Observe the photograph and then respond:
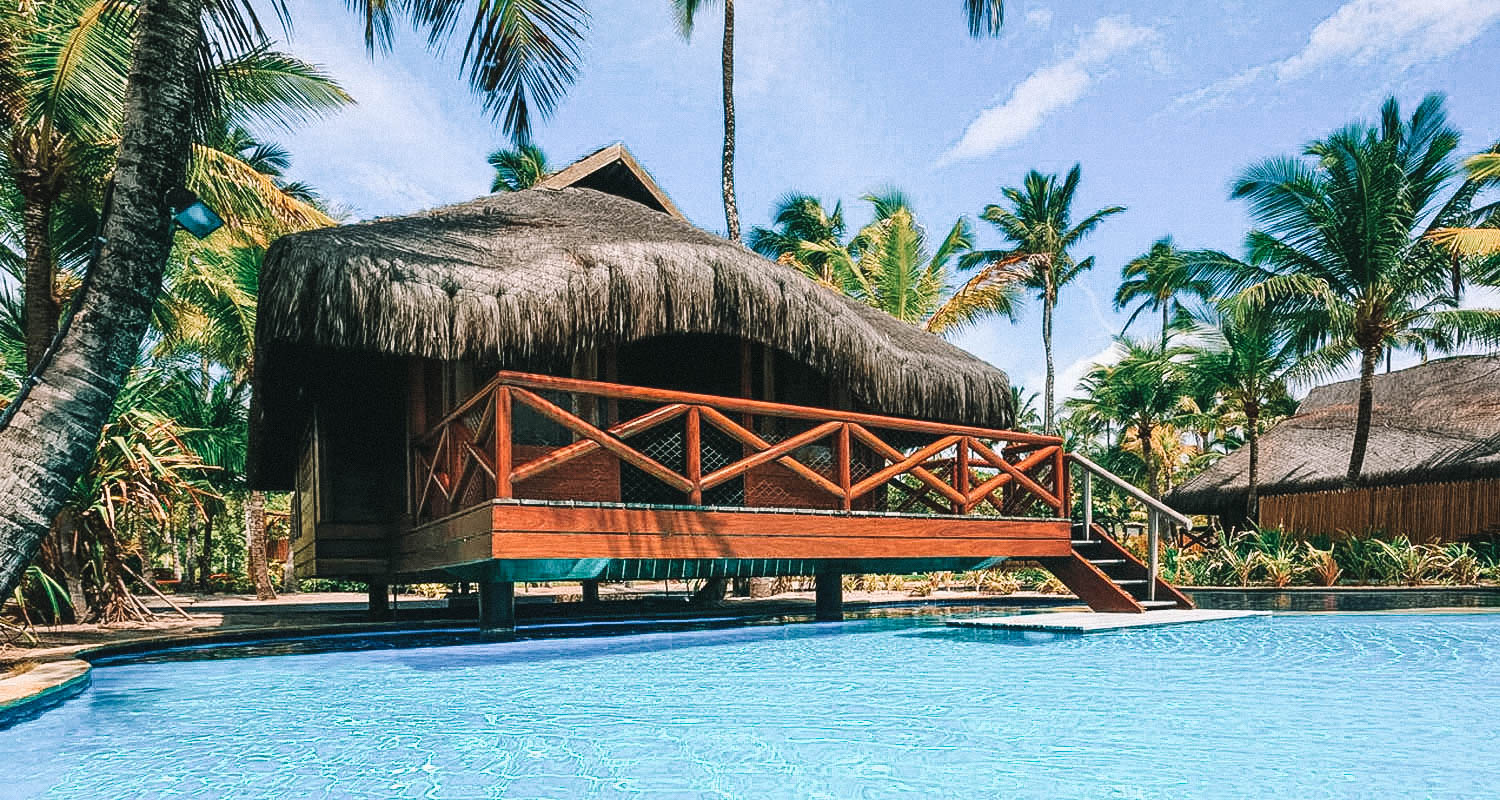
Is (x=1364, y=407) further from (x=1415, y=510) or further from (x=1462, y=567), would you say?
(x=1462, y=567)

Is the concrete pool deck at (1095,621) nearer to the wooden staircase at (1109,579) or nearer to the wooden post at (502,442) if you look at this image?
the wooden staircase at (1109,579)

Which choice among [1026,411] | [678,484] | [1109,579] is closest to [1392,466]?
[1109,579]

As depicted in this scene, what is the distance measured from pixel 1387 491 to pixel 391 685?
1631 centimetres

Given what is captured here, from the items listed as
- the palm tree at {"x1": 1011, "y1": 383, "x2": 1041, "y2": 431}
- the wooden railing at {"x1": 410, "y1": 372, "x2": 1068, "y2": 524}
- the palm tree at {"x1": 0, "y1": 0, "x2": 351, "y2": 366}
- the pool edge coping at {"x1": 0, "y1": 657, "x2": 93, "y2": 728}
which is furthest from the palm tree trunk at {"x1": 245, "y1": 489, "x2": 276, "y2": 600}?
the palm tree at {"x1": 1011, "y1": 383, "x2": 1041, "y2": 431}

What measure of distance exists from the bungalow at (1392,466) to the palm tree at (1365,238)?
1.00m

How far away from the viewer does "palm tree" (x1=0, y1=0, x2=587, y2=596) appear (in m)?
5.39

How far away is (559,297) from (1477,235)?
13.8 m

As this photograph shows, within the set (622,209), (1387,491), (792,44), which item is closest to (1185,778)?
(622,209)

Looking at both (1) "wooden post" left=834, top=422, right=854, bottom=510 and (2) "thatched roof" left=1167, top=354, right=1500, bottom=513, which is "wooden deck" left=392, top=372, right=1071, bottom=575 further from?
(2) "thatched roof" left=1167, top=354, right=1500, bottom=513

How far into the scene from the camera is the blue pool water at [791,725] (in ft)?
10.4

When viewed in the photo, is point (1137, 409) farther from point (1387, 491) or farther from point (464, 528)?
→ point (464, 528)

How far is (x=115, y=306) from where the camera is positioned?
568 centimetres

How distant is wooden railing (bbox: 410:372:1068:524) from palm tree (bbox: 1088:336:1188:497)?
55.3 feet

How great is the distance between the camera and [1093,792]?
299 cm
